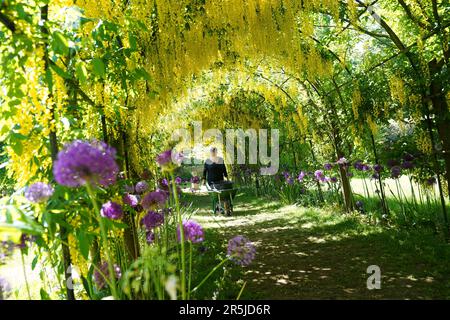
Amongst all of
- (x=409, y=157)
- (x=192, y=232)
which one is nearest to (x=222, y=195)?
(x=409, y=157)

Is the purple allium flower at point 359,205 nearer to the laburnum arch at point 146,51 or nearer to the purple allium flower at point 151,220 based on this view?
the laburnum arch at point 146,51

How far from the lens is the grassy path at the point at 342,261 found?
2.90 metres

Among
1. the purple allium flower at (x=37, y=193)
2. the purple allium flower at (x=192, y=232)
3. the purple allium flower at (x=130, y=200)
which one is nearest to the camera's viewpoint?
the purple allium flower at (x=37, y=193)

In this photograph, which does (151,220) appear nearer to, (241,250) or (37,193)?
(241,250)

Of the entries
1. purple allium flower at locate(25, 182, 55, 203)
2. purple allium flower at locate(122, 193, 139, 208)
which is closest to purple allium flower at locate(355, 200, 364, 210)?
purple allium flower at locate(122, 193, 139, 208)

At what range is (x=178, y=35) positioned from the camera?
11.8ft

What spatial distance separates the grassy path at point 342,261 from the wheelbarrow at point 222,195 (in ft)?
6.28

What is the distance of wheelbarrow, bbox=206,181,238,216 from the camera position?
25.9 feet

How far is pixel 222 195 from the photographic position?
794 centimetres

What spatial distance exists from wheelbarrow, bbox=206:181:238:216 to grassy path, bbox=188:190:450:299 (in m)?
1.92

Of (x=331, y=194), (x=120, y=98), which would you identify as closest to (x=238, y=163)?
(x=331, y=194)

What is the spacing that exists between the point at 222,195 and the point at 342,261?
172 inches

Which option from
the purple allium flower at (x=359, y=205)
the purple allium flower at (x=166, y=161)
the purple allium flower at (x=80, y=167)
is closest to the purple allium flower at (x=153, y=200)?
the purple allium flower at (x=166, y=161)
